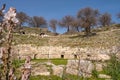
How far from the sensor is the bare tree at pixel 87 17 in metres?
66.1

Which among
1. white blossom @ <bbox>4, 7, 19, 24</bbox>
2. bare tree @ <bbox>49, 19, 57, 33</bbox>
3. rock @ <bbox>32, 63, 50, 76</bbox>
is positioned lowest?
rock @ <bbox>32, 63, 50, 76</bbox>

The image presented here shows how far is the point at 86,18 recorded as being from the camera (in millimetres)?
68000

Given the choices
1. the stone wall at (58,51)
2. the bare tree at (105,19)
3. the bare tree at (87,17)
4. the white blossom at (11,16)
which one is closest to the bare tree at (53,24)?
the bare tree at (105,19)

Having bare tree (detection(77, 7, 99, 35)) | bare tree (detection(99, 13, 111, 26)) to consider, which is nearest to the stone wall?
bare tree (detection(77, 7, 99, 35))

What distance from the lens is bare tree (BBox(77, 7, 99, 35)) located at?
66.1 metres

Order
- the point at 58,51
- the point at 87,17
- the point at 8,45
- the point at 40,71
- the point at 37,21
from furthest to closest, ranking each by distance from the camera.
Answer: the point at 37,21
the point at 87,17
the point at 58,51
the point at 40,71
the point at 8,45

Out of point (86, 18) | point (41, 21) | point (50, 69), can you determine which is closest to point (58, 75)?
point (50, 69)

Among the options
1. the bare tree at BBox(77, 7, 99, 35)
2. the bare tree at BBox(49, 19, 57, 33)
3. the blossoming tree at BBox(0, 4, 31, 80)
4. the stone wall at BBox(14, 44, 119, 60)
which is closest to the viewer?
the blossoming tree at BBox(0, 4, 31, 80)

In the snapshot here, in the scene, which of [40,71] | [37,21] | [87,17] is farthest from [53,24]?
[40,71]

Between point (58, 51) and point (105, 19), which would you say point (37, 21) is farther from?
point (58, 51)

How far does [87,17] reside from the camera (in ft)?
224

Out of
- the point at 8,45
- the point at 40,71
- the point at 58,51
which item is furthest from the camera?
the point at 58,51

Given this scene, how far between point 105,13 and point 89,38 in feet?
143

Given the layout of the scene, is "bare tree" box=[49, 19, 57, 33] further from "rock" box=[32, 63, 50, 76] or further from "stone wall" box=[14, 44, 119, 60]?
"rock" box=[32, 63, 50, 76]
